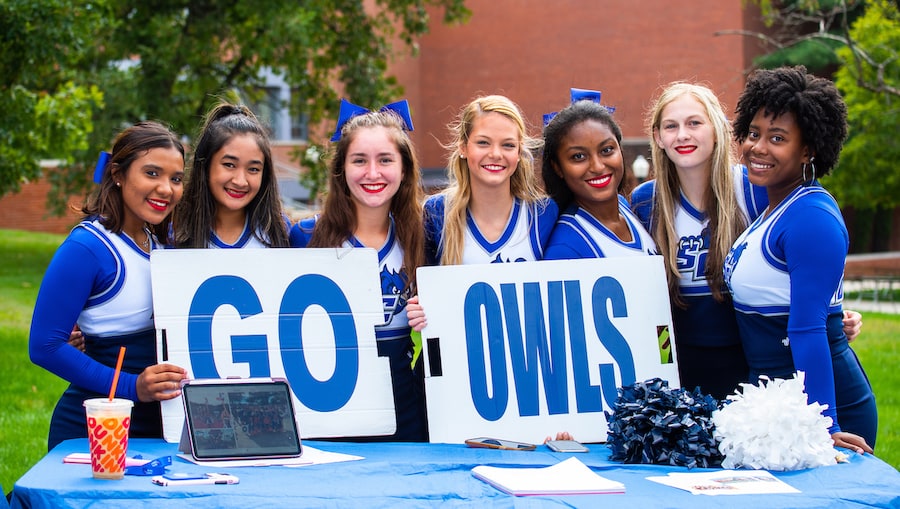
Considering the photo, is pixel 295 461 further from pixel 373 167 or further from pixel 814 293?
pixel 814 293

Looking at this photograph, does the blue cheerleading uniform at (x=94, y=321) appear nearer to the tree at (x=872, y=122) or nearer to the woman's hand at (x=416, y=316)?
the woman's hand at (x=416, y=316)

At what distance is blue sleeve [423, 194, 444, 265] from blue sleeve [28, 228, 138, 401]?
52.2 inches

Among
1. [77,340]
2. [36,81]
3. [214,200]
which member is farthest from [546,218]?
[36,81]

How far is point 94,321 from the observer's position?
3471 mm

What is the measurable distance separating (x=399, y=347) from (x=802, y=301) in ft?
5.17

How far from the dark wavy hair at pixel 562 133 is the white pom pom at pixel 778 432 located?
54.9 inches

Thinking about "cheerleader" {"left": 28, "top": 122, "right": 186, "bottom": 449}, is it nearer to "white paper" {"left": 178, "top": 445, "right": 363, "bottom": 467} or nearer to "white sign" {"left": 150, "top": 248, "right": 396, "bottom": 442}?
"white sign" {"left": 150, "top": 248, "right": 396, "bottom": 442}

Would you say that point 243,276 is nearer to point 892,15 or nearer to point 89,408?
point 89,408

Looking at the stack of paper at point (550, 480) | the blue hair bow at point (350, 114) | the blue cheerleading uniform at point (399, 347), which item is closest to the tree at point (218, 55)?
the blue hair bow at point (350, 114)

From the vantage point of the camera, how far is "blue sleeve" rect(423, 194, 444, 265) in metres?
4.06

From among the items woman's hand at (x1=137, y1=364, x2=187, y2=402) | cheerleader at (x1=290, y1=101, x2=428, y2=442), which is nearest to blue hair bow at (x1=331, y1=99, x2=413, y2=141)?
cheerleader at (x1=290, y1=101, x2=428, y2=442)

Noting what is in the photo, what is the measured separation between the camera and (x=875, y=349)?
36.3ft

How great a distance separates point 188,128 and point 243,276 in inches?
532

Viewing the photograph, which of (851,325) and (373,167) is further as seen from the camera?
(373,167)
